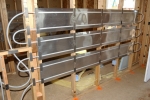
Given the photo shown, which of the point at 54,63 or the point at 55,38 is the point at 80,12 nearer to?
the point at 55,38

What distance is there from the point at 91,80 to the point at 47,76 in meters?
1.20

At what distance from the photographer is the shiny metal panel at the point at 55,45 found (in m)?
1.68

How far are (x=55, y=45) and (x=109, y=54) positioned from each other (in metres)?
1.25

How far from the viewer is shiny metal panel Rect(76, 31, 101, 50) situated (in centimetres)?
203

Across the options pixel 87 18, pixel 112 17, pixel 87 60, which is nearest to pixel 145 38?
pixel 112 17

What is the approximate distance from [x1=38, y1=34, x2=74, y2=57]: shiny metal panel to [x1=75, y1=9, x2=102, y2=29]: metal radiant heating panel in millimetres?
247

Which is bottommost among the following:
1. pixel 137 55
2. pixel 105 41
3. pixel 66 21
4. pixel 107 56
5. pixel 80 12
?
pixel 137 55

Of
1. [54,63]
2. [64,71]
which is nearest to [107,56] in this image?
[64,71]

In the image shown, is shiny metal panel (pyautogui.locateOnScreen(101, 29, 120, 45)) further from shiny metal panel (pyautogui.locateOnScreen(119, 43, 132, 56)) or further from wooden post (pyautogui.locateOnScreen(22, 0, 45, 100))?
wooden post (pyautogui.locateOnScreen(22, 0, 45, 100))

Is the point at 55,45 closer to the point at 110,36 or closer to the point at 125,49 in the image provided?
the point at 110,36

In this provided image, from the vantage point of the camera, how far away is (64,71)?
199 cm

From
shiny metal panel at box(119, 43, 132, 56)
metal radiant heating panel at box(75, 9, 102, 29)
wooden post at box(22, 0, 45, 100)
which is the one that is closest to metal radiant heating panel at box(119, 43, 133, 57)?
shiny metal panel at box(119, 43, 132, 56)

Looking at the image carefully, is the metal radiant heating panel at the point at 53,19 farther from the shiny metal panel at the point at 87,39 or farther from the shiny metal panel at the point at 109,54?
the shiny metal panel at the point at 109,54

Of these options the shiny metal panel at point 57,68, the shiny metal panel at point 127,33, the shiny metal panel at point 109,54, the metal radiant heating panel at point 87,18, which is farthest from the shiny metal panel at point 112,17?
the shiny metal panel at point 57,68
